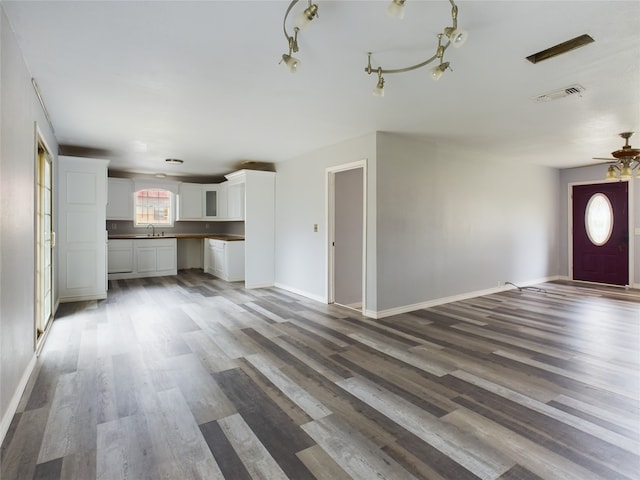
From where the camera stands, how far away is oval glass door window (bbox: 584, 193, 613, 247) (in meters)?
7.04

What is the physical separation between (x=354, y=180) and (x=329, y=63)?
339 cm

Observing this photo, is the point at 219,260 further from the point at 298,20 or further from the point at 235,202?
the point at 298,20

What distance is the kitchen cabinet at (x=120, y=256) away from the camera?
24.7ft

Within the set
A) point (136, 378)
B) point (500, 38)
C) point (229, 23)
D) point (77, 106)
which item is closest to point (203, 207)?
point (77, 106)

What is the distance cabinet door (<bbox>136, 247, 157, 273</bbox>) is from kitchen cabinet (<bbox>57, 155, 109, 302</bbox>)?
7.65 ft

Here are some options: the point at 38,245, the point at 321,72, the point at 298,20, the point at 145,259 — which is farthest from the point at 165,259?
the point at 298,20

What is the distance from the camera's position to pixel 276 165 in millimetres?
6855

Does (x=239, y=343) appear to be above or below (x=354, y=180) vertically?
below

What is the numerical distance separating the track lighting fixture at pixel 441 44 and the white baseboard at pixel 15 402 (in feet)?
10.3

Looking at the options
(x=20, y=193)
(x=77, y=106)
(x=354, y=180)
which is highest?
(x=77, y=106)

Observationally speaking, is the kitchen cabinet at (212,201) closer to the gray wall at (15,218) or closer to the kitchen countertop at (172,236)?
the kitchen countertop at (172,236)

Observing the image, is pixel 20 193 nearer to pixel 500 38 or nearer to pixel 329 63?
pixel 329 63

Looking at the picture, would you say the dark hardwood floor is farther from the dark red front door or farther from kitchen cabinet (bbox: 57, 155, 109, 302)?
the dark red front door

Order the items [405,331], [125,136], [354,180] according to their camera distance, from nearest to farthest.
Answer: [405,331] → [125,136] → [354,180]
